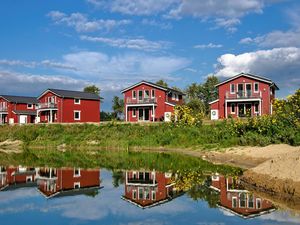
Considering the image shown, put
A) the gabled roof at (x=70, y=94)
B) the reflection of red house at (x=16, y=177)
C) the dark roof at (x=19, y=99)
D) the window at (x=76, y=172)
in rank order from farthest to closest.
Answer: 1. the dark roof at (x=19, y=99)
2. the gabled roof at (x=70, y=94)
3. the window at (x=76, y=172)
4. the reflection of red house at (x=16, y=177)

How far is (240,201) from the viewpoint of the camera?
51.1ft

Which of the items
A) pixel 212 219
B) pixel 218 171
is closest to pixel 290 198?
pixel 212 219

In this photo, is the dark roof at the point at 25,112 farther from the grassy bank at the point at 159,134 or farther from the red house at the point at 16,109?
the grassy bank at the point at 159,134

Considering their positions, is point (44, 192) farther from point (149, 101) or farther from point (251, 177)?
point (149, 101)

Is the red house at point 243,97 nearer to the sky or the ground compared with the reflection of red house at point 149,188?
nearer to the sky

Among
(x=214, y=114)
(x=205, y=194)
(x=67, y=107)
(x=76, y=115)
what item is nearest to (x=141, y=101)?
(x=214, y=114)

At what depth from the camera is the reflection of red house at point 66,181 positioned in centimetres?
1934

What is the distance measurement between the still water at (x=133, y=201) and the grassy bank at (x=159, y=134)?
481 inches

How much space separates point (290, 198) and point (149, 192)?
6.32 metres

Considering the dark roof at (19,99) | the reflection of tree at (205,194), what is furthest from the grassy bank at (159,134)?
the dark roof at (19,99)

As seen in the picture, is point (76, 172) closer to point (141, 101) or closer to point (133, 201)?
point (133, 201)

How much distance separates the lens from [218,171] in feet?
81.0

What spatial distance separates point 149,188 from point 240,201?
5.28 m

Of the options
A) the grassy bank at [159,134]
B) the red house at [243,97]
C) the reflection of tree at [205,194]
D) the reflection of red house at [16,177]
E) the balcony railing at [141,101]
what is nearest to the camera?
the reflection of tree at [205,194]
